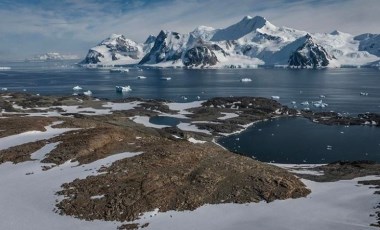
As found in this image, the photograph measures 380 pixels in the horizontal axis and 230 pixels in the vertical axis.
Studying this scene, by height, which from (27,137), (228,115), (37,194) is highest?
(27,137)

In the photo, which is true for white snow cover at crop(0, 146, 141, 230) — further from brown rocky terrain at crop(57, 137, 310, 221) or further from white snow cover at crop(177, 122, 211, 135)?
white snow cover at crop(177, 122, 211, 135)

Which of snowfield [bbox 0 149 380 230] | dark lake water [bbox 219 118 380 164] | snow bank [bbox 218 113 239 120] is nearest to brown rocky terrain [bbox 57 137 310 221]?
snowfield [bbox 0 149 380 230]

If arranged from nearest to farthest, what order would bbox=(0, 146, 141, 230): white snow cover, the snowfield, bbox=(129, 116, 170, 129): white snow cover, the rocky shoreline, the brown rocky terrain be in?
the snowfield → bbox=(0, 146, 141, 230): white snow cover → the brown rocky terrain → the rocky shoreline → bbox=(129, 116, 170, 129): white snow cover

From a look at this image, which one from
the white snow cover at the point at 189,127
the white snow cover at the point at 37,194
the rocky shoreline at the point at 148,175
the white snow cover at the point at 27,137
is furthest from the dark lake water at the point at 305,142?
the white snow cover at the point at 37,194

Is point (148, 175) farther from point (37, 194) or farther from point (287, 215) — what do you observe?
point (287, 215)

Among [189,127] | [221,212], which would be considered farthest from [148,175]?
[189,127]

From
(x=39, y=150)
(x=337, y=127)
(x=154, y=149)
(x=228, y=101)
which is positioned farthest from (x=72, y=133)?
(x=228, y=101)

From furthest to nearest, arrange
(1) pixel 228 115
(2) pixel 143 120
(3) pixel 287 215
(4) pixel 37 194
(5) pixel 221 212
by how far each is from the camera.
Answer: (1) pixel 228 115 → (2) pixel 143 120 → (4) pixel 37 194 → (5) pixel 221 212 → (3) pixel 287 215

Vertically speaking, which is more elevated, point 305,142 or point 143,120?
point 143,120

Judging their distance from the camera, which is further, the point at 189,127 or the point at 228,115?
the point at 228,115

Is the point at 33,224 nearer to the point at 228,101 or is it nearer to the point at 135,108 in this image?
the point at 135,108

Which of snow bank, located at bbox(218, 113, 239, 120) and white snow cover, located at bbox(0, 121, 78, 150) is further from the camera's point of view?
snow bank, located at bbox(218, 113, 239, 120)

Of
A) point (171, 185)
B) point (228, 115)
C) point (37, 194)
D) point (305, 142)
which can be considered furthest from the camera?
point (228, 115)
